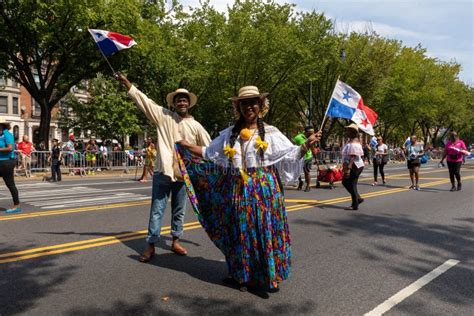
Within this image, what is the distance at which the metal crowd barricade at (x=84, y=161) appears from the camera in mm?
18375

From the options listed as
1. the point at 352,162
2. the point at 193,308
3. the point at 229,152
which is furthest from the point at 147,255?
the point at 352,162

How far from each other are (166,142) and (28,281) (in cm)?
205

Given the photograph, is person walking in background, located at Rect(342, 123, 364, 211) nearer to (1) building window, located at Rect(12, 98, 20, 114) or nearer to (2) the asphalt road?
(2) the asphalt road

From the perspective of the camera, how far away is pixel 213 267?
4.64 meters

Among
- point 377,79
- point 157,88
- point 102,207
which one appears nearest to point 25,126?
point 157,88

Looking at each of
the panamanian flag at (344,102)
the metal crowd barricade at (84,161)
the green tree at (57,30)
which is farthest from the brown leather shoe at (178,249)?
the green tree at (57,30)

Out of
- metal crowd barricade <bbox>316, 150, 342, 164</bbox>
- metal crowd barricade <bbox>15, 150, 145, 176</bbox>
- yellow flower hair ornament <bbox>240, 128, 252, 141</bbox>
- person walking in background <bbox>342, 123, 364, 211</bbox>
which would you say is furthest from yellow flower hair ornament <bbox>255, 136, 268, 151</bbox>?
metal crowd barricade <bbox>316, 150, 342, 164</bbox>

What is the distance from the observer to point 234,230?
3906mm

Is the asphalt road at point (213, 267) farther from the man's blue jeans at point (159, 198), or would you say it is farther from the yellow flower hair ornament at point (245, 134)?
the yellow flower hair ornament at point (245, 134)

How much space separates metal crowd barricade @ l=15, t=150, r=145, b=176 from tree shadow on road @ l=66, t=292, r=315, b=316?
15239 millimetres

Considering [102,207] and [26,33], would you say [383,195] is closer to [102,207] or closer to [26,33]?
[102,207]

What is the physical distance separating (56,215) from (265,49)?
1909cm

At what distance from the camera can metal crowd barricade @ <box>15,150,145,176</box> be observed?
1838 centimetres

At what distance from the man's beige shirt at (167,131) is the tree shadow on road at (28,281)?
1.55 metres
